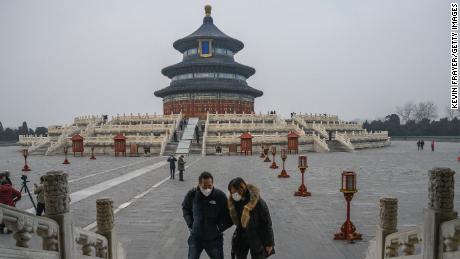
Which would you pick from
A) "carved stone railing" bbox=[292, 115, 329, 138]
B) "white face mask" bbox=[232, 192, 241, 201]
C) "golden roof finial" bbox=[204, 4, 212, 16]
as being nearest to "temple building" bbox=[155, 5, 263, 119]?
"golden roof finial" bbox=[204, 4, 212, 16]

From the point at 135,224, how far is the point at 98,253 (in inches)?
109

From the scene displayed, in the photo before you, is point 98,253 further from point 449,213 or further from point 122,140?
A: point 122,140

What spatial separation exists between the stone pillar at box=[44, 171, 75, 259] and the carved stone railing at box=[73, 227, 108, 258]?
1.09 feet

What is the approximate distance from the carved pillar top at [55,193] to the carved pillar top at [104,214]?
4.02 feet

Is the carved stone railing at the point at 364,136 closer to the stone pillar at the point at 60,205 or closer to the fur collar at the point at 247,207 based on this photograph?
the fur collar at the point at 247,207

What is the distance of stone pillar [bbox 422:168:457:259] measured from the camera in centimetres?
407

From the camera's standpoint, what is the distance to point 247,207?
4.38m

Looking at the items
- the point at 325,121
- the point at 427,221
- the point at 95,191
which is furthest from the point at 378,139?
the point at 427,221

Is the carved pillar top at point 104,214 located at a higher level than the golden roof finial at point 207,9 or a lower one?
lower

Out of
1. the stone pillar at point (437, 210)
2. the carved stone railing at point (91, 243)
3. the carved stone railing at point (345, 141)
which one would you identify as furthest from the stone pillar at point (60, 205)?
the carved stone railing at point (345, 141)

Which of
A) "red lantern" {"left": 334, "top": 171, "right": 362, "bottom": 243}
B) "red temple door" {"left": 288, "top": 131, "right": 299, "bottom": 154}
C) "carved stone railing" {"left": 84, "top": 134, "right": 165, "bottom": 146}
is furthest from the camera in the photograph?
"carved stone railing" {"left": 84, "top": 134, "right": 165, "bottom": 146}

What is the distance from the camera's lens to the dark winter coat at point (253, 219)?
4430 mm

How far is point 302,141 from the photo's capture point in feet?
113

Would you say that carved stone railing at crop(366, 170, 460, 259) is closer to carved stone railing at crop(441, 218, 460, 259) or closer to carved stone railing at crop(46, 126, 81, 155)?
carved stone railing at crop(441, 218, 460, 259)
